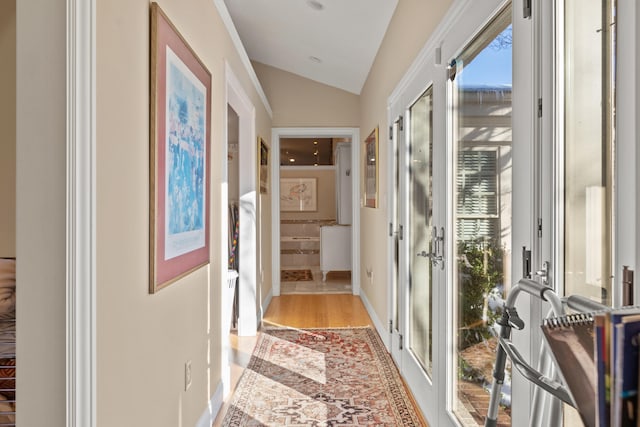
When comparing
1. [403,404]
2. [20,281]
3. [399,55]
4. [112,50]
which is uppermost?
[399,55]

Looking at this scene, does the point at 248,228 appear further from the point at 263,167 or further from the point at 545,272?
the point at 545,272

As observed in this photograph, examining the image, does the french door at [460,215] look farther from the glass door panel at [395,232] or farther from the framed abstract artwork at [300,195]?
the framed abstract artwork at [300,195]

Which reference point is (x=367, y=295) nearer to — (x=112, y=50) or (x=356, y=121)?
(x=356, y=121)

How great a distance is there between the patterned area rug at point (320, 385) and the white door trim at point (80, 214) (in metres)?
1.56

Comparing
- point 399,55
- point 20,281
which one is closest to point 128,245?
point 20,281

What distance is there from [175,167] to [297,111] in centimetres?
410

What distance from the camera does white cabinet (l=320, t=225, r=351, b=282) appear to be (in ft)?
23.0

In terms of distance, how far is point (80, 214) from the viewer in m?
1.11

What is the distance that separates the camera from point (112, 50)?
1.29 m

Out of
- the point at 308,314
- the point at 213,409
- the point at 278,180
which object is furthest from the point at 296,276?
the point at 213,409

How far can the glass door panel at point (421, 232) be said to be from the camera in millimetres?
2646

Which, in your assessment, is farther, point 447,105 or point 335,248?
point 335,248

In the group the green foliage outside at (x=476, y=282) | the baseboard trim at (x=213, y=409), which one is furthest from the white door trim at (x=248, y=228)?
the green foliage outside at (x=476, y=282)

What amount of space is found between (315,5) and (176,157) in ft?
7.66
